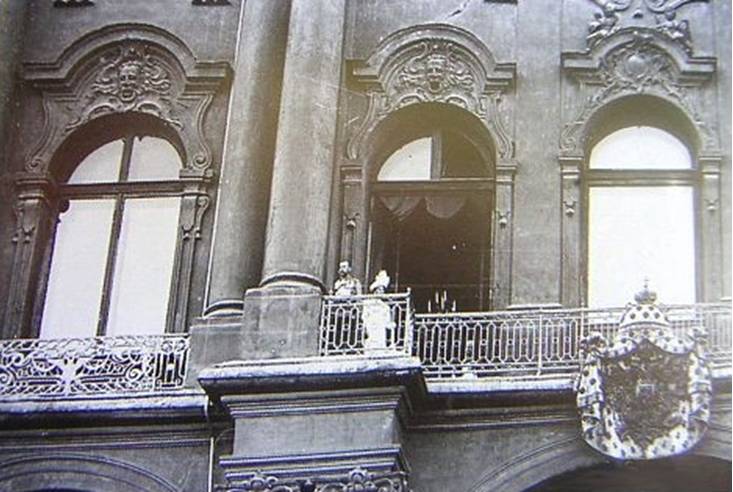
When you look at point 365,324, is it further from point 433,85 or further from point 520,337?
point 433,85

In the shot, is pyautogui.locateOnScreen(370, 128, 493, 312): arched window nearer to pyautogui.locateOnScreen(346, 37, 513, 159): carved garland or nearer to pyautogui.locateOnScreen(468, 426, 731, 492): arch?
pyautogui.locateOnScreen(346, 37, 513, 159): carved garland

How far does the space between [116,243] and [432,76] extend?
4697 mm

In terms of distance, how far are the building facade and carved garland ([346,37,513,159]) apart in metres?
0.04

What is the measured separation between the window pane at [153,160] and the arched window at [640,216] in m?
5.52

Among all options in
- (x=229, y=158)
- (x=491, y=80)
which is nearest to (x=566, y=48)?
(x=491, y=80)

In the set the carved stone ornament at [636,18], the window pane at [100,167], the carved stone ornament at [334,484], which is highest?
the carved stone ornament at [636,18]

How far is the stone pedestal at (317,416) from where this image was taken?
958 inches

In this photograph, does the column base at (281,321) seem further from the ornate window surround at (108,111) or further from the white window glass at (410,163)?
the white window glass at (410,163)

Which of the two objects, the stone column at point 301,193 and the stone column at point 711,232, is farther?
the stone column at point 711,232

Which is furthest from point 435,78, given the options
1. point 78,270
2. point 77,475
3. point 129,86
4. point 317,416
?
point 77,475

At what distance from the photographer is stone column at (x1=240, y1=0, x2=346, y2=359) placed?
84.0 ft

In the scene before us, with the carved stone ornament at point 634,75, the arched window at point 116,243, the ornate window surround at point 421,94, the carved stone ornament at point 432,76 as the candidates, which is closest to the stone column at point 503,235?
the ornate window surround at point 421,94

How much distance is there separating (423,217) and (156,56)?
440 cm

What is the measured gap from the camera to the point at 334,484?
2422cm
